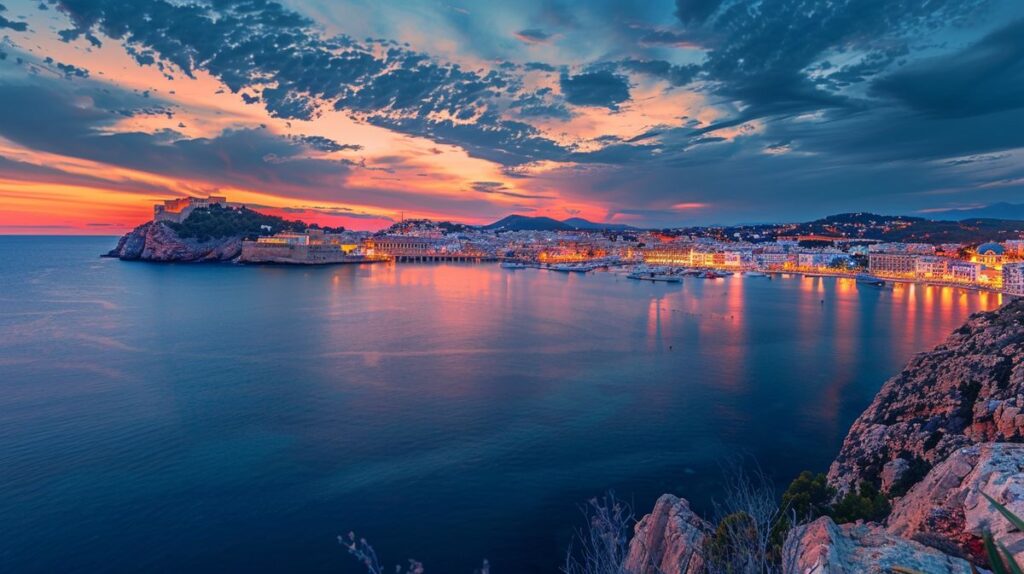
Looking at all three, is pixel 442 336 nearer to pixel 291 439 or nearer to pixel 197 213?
pixel 291 439

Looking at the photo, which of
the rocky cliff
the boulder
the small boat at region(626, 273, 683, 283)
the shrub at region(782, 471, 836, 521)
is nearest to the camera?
the rocky cliff

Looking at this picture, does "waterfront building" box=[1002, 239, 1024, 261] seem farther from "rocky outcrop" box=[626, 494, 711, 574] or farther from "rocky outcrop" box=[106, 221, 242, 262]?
"rocky outcrop" box=[106, 221, 242, 262]

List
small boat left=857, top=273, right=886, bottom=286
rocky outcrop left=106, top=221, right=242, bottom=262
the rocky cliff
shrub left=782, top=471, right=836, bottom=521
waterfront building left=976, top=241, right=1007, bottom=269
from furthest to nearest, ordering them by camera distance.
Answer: rocky outcrop left=106, top=221, right=242, bottom=262, waterfront building left=976, top=241, right=1007, bottom=269, small boat left=857, top=273, right=886, bottom=286, shrub left=782, top=471, right=836, bottom=521, the rocky cliff

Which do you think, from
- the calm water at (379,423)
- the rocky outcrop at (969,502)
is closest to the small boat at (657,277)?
the calm water at (379,423)

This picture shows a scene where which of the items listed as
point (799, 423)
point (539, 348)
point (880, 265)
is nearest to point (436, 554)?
point (799, 423)

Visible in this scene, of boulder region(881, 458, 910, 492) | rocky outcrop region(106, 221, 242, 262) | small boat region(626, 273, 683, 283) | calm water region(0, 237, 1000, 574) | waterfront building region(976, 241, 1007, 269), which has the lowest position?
calm water region(0, 237, 1000, 574)

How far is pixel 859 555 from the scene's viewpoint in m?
2.62

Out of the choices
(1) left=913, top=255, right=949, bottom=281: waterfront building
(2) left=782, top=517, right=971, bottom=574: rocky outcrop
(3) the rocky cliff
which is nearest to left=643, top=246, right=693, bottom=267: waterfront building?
(1) left=913, top=255, right=949, bottom=281: waterfront building

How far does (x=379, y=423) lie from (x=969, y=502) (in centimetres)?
826

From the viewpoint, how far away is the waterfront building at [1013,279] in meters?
31.9

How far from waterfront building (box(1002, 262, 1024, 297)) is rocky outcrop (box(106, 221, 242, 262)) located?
60.6 m

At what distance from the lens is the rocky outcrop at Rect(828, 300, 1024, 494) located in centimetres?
589

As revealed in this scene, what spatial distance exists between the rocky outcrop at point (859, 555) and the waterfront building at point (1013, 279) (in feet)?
128

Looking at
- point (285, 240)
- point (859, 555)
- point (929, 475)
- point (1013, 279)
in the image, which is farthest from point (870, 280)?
point (285, 240)
